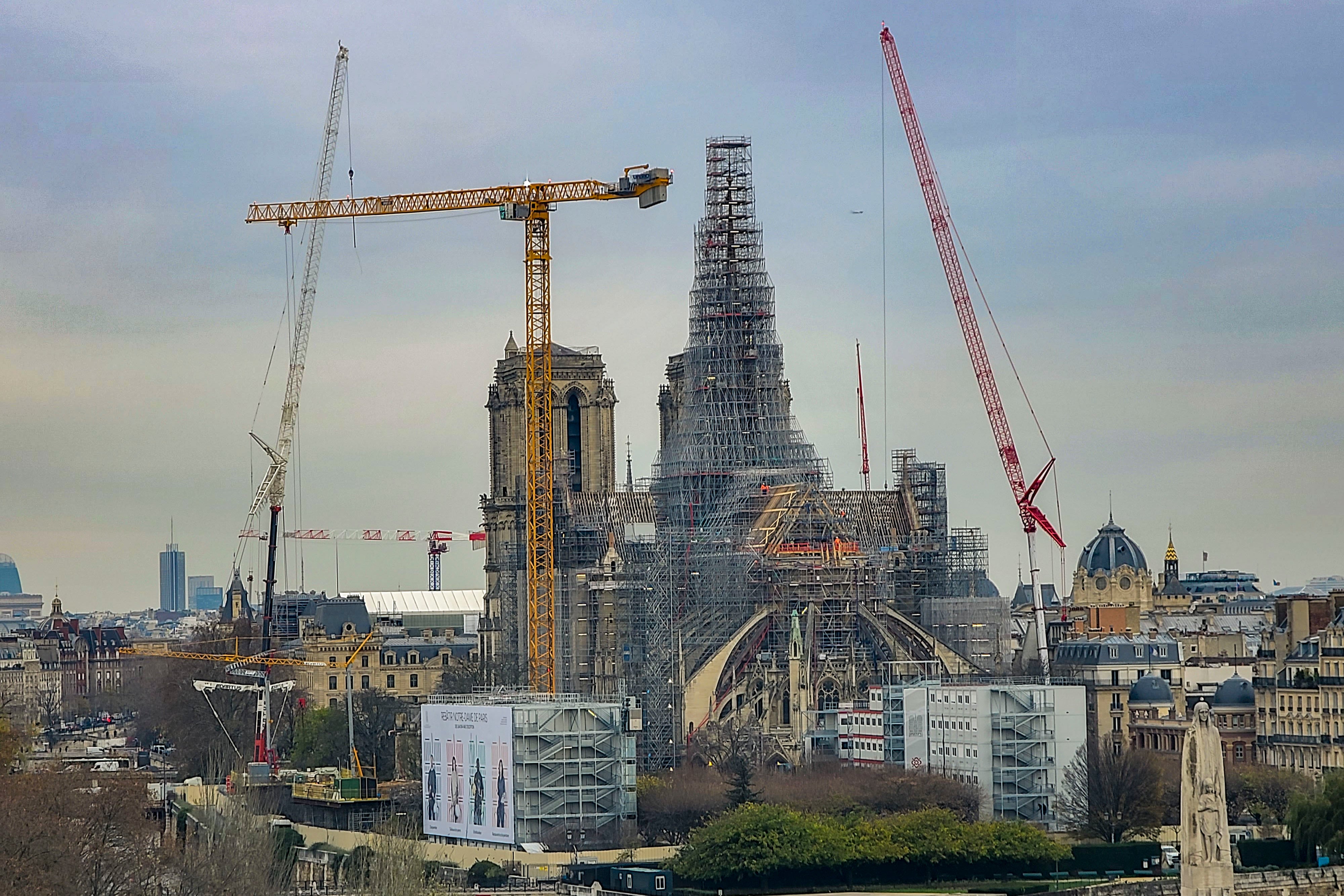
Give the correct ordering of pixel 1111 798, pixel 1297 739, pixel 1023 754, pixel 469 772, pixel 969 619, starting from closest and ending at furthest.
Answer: pixel 469 772 < pixel 1111 798 < pixel 1023 754 < pixel 1297 739 < pixel 969 619

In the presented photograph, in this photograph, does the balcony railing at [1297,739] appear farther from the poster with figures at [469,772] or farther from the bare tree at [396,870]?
the bare tree at [396,870]

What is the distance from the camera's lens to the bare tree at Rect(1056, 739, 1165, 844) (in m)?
110

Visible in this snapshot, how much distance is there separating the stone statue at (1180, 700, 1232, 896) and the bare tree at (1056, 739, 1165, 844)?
1548 inches

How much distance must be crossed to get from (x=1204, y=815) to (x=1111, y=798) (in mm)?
43315

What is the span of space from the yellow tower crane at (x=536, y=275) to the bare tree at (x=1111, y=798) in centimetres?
2571

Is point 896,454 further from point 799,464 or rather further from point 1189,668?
point 1189,668

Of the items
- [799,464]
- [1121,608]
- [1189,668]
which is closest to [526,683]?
[799,464]

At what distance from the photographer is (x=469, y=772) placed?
110500 mm

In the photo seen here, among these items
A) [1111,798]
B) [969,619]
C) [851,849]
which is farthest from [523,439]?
[851,849]

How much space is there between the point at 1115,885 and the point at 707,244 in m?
60.5

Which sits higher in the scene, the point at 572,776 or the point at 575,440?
the point at 575,440

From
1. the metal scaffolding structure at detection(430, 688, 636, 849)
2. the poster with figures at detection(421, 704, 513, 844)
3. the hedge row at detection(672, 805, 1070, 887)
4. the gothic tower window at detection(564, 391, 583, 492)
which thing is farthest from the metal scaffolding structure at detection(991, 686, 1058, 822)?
the gothic tower window at detection(564, 391, 583, 492)

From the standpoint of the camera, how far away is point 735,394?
147m

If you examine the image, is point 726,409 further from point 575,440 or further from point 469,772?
point 469,772
